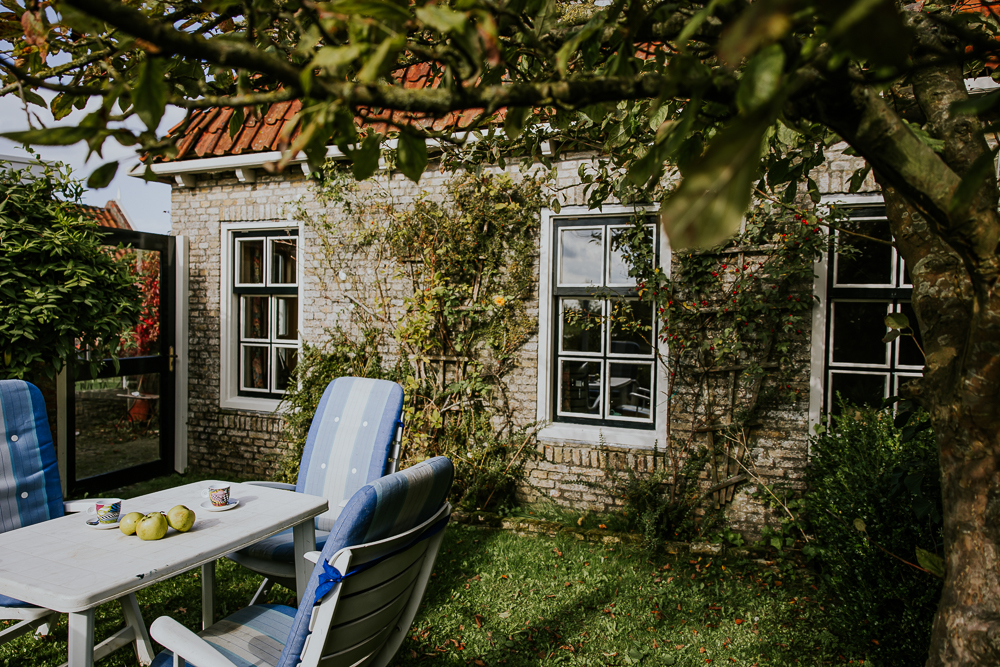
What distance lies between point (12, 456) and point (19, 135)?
2689mm

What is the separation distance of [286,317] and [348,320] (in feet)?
2.98

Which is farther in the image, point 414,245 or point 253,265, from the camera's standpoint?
point 253,265

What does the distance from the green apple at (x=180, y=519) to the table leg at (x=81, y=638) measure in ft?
1.40

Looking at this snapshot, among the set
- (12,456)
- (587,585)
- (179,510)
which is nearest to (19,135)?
(179,510)

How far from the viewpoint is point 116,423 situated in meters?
5.54

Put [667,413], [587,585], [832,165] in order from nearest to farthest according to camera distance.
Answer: [587,585], [832,165], [667,413]

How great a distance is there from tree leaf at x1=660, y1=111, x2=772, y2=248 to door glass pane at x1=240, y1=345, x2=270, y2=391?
602cm

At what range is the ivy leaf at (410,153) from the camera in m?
0.91

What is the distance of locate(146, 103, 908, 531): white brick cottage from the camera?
393 centimetres

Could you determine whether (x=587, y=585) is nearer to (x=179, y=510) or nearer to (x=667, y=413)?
(x=667, y=413)

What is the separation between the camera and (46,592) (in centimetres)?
167

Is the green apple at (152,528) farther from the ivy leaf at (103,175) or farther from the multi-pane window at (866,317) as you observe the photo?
the multi-pane window at (866,317)

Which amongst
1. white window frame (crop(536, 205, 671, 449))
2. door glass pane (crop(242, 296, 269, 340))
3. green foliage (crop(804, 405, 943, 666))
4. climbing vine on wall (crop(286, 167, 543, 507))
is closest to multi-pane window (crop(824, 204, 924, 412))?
green foliage (crop(804, 405, 943, 666))

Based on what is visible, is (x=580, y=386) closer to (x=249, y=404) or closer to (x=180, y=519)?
(x=180, y=519)
